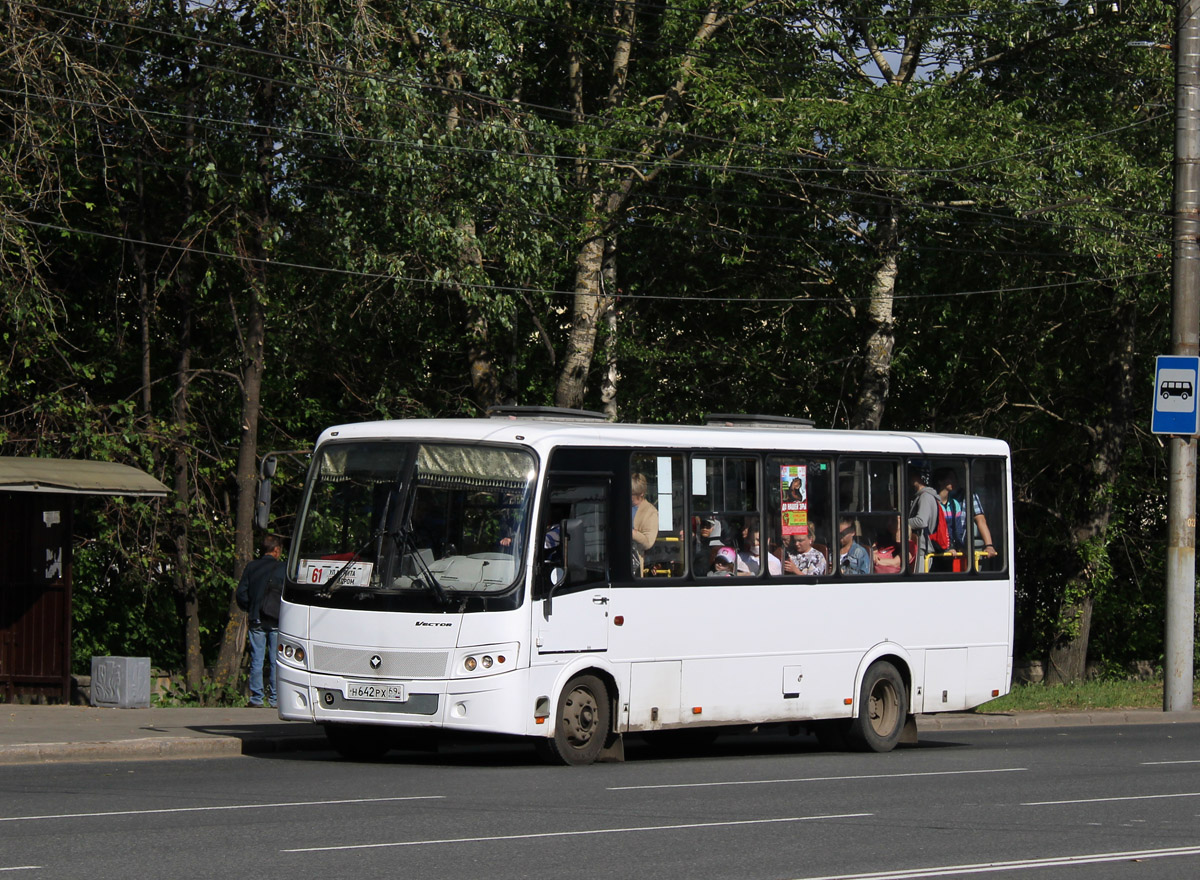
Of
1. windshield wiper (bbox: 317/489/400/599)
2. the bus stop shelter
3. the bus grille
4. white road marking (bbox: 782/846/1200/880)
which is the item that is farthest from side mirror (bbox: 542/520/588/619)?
the bus stop shelter

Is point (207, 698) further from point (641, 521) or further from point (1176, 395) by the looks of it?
point (1176, 395)

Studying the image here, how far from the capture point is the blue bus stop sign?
2241 centimetres

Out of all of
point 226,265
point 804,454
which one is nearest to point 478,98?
point 226,265

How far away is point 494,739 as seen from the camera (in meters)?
15.1

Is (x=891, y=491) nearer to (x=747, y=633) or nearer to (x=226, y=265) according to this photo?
(x=747, y=633)

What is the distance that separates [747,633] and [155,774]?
5.39 m

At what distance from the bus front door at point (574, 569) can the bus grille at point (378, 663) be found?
822mm

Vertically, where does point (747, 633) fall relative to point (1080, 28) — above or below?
below

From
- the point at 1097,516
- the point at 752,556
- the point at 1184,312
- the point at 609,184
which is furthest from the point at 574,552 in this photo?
the point at 1097,516

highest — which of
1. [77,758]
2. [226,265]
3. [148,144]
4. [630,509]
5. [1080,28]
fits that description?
[1080,28]

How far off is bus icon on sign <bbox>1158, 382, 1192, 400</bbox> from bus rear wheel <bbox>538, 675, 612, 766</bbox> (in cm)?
1089

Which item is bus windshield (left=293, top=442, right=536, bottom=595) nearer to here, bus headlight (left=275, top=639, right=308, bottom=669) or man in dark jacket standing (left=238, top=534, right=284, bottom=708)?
bus headlight (left=275, top=639, right=308, bottom=669)

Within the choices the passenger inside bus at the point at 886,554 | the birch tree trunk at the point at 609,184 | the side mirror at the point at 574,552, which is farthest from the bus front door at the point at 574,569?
the birch tree trunk at the point at 609,184

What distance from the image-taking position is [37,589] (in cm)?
1978
